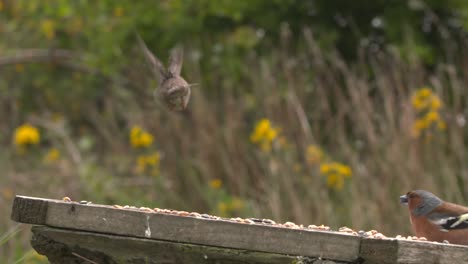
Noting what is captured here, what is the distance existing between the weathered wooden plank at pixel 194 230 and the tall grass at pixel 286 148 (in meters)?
4.15

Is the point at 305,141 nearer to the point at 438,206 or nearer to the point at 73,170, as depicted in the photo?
the point at 73,170

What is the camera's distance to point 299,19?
32.5 ft

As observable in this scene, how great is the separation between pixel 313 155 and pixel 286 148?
12.2 inches

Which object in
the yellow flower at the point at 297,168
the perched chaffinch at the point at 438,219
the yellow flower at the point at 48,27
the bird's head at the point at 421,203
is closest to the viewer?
the perched chaffinch at the point at 438,219

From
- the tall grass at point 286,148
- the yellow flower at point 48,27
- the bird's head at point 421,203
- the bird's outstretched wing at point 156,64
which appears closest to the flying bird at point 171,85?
the bird's outstretched wing at point 156,64

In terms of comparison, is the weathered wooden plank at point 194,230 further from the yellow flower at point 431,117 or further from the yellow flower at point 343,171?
the yellow flower at point 431,117

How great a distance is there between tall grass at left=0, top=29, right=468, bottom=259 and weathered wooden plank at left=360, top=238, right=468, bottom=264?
162 inches

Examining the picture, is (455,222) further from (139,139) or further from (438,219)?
(139,139)

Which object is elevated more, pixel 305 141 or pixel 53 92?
pixel 53 92

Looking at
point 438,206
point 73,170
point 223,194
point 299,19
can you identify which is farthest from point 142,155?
point 438,206

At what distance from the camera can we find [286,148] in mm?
7742

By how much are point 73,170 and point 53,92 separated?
4.40 m

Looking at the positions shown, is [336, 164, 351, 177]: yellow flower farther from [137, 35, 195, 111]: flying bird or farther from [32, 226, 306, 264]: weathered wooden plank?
[32, 226, 306, 264]: weathered wooden plank

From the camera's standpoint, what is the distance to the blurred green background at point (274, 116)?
7.43 meters
